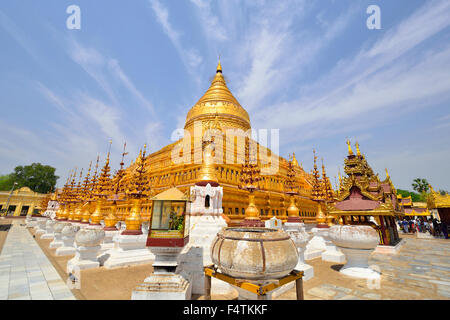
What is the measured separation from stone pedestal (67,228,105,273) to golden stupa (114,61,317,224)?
5544 mm

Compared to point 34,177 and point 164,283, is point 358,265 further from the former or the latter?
point 34,177

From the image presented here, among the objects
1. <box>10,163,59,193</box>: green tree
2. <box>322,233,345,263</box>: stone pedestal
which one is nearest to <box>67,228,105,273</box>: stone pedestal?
<box>322,233,345,263</box>: stone pedestal

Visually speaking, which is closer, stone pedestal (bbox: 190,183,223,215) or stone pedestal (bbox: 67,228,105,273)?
stone pedestal (bbox: 67,228,105,273)

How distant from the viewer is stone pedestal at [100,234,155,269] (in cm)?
776

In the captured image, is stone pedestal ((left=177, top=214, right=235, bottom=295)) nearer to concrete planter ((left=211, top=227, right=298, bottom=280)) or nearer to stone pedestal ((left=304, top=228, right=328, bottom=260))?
concrete planter ((left=211, top=227, right=298, bottom=280))

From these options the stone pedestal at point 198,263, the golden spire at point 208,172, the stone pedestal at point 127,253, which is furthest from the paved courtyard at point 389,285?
the stone pedestal at point 127,253

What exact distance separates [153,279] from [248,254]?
297 cm

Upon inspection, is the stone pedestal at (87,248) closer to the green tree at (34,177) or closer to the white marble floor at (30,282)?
the white marble floor at (30,282)

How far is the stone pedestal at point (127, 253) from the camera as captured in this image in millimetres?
7755
